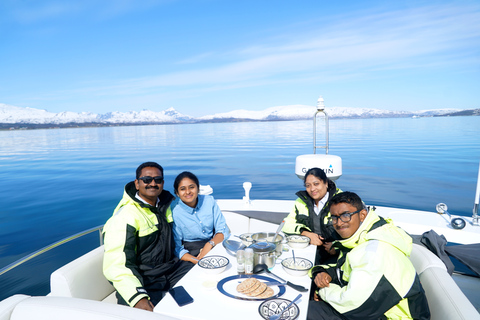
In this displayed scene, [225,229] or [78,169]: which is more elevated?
[225,229]

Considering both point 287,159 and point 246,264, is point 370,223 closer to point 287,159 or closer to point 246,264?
point 246,264

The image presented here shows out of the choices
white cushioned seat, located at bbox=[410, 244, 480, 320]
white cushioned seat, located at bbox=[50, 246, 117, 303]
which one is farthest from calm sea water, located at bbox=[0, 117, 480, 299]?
white cushioned seat, located at bbox=[410, 244, 480, 320]

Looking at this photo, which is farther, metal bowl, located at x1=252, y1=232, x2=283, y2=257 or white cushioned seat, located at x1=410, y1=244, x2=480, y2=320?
metal bowl, located at x1=252, y1=232, x2=283, y2=257

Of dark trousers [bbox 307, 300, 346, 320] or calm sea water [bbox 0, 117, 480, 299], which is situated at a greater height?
dark trousers [bbox 307, 300, 346, 320]

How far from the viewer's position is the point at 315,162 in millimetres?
3891

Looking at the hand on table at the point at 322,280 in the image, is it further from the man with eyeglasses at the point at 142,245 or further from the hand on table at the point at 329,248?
the man with eyeglasses at the point at 142,245

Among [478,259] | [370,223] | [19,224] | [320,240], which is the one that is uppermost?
[370,223]

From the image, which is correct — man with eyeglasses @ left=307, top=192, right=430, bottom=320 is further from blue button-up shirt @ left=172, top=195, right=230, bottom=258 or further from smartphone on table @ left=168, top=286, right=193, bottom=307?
blue button-up shirt @ left=172, top=195, right=230, bottom=258

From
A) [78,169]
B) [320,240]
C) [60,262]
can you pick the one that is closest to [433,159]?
[320,240]

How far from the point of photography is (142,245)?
7.01 feet

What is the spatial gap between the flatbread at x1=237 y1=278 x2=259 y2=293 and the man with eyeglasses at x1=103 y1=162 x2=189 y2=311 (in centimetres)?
59

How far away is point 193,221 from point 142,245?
64 centimetres

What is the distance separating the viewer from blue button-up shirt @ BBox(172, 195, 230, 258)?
2670 mm

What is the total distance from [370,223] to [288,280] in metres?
0.58
